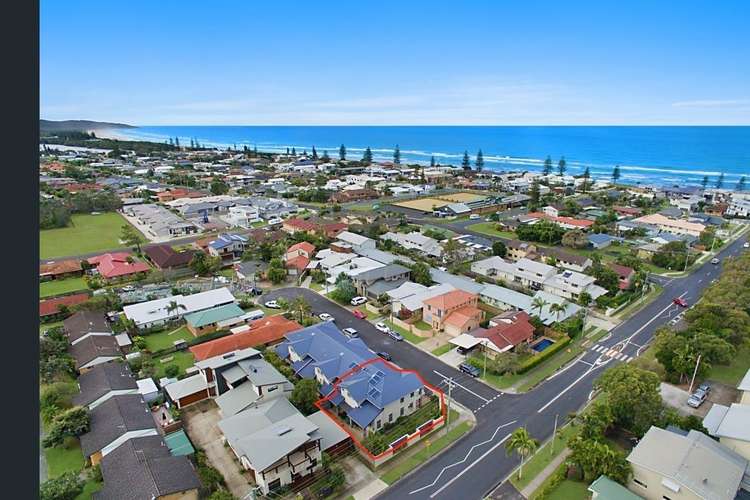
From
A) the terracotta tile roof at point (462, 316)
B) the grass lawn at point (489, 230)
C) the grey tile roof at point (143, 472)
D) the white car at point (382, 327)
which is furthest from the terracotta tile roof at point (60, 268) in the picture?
the grass lawn at point (489, 230)

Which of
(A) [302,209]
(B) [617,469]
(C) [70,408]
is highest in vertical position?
(A) [302,209]

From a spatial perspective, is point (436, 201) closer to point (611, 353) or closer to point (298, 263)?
point (298, 263)

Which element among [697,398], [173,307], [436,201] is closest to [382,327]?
[173,307]

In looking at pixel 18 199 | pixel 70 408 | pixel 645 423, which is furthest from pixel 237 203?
pixel 18 199

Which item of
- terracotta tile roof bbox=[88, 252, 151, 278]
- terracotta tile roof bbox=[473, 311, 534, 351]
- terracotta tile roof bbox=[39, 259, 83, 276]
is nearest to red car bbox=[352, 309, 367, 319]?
terracotta tile roof bbox=[473, 311, 534, 351]

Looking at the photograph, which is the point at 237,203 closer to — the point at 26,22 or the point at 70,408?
the point at 70,408
